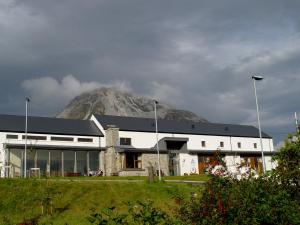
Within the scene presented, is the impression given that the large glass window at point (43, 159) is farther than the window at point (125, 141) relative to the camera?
No

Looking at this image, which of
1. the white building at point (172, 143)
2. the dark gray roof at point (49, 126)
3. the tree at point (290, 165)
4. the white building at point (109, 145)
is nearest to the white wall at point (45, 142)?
the white building at point (109, 145)

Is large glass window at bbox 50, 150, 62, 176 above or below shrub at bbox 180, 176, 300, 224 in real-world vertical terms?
above

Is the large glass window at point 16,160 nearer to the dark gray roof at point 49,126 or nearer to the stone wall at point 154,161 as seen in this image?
the dark gray roof at point 49,126

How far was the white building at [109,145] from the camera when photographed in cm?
5009

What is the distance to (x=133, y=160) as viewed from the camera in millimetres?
55938

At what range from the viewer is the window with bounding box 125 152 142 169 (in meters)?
55.4

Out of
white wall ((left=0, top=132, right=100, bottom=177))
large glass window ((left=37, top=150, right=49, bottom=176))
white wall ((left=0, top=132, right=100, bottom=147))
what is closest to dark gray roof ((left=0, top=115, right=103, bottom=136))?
white wall ((left=0, top=132, right=100, bottom=147))

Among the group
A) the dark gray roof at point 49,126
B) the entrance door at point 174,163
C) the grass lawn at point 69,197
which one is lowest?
the grass lawn at point 69,197

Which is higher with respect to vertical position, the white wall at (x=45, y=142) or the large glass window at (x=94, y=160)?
the white wall at (x=45, y=142)

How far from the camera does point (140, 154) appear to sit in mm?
56812

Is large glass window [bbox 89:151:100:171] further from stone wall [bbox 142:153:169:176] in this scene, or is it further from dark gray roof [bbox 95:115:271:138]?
stone wall [bbox 142:153:169:176]

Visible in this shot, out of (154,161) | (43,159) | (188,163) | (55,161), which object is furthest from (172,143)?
(43,159)

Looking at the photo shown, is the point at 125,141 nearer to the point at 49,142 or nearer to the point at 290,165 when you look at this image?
the point at 49,142

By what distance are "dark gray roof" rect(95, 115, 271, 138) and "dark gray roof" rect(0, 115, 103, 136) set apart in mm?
2175
